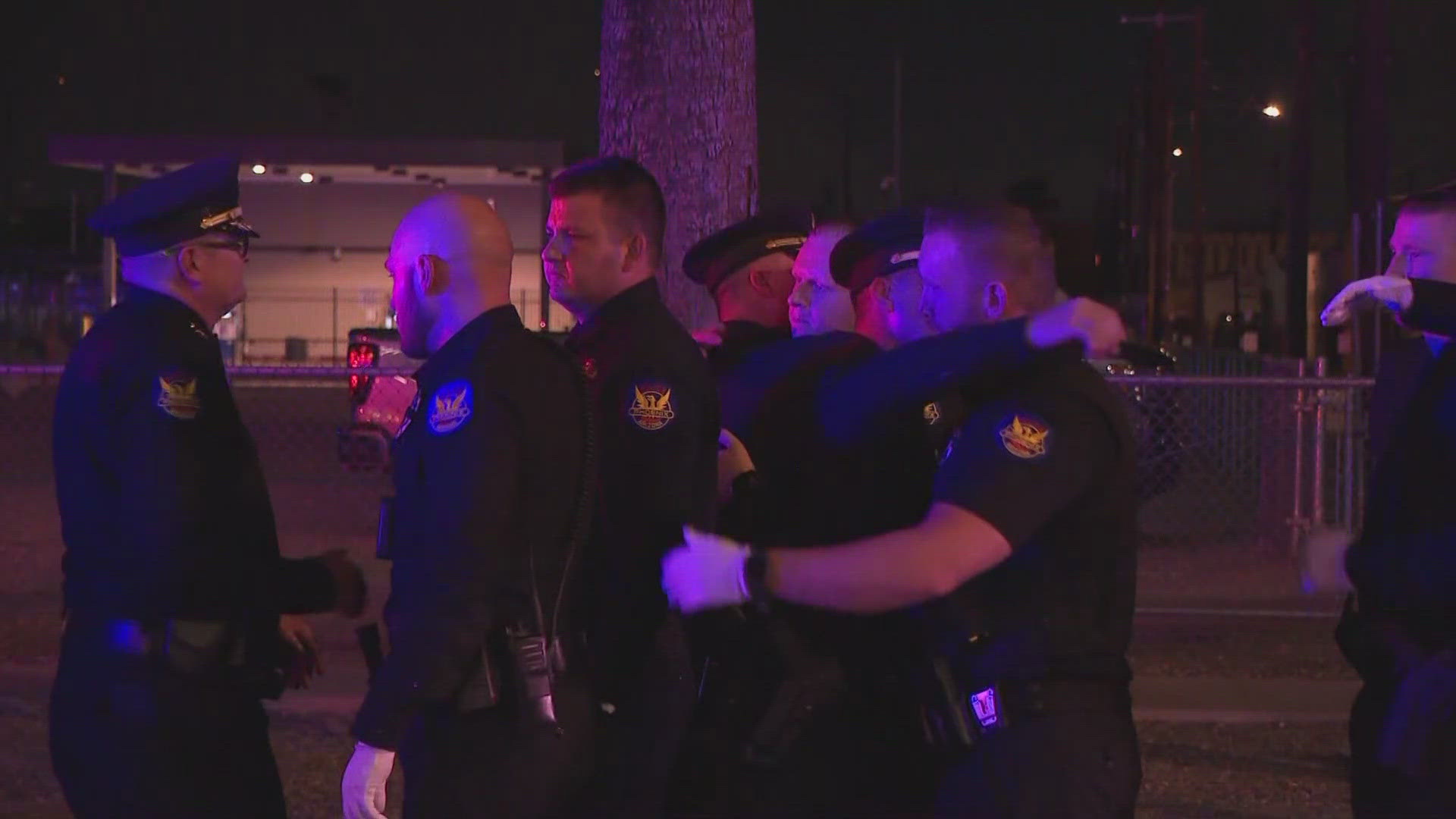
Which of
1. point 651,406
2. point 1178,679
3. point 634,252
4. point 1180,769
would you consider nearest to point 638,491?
point 651,406

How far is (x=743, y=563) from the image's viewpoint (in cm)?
320

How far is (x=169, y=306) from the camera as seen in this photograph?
4.20 m

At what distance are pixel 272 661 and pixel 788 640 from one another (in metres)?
1.24

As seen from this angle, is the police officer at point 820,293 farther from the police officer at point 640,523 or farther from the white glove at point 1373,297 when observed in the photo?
the white glove at point 1373,297

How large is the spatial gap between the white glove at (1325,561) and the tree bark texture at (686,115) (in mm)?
3845

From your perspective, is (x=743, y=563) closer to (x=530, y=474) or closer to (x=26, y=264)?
(x=530, y=474)

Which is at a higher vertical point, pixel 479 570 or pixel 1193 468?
pixel 479 570

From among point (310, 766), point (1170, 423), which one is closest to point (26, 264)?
point (1170, 423)

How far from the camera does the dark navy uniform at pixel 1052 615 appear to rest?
10.9ft

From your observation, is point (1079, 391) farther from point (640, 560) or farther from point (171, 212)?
point (171, 212)

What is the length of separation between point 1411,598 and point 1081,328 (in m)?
1.18

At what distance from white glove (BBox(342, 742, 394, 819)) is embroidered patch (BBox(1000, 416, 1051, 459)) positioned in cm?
132

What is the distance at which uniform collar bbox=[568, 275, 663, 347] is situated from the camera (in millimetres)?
4156

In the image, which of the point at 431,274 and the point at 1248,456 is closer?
the point at 431,274
